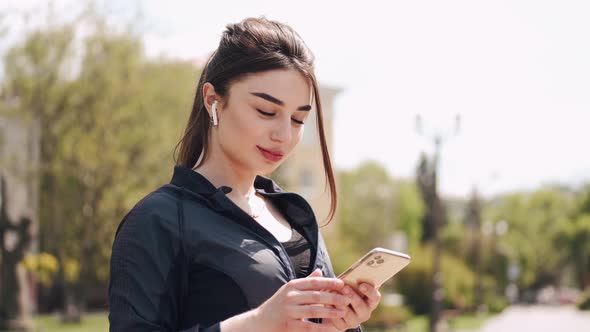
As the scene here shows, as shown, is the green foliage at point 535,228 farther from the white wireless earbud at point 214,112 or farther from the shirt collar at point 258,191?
the white wireless earbud at point 214,112

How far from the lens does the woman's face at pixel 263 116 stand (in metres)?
2.04

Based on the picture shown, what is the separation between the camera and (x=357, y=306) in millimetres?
1829

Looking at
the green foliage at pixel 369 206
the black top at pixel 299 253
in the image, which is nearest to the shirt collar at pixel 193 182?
the black top at pixel 299 253

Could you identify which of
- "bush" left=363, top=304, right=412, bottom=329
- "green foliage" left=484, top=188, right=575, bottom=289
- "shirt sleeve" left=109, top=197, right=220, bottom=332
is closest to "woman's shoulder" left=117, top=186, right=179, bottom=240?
"shirt sleeve" left=109, top=197, right=220, bottom=332

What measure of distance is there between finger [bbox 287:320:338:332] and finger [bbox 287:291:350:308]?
0.18ft

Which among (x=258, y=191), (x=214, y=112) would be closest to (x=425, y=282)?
(x=258, y=191)

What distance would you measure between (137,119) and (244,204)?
23.6 metres

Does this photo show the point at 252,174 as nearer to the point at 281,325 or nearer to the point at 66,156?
the point at 281,325

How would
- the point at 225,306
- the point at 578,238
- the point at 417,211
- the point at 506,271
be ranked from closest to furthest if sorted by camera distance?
the point at 225,306
the point at 506,271
the point at 578,238
the point at 417,211

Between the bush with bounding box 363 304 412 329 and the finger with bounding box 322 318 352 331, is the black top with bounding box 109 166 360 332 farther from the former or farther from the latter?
the bush with bounding box 363 304 412 329

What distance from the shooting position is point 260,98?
2.03 meters

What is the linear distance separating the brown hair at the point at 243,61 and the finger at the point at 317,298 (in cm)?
59

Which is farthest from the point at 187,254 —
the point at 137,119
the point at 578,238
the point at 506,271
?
the point at 578,238

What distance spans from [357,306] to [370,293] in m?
0.04
